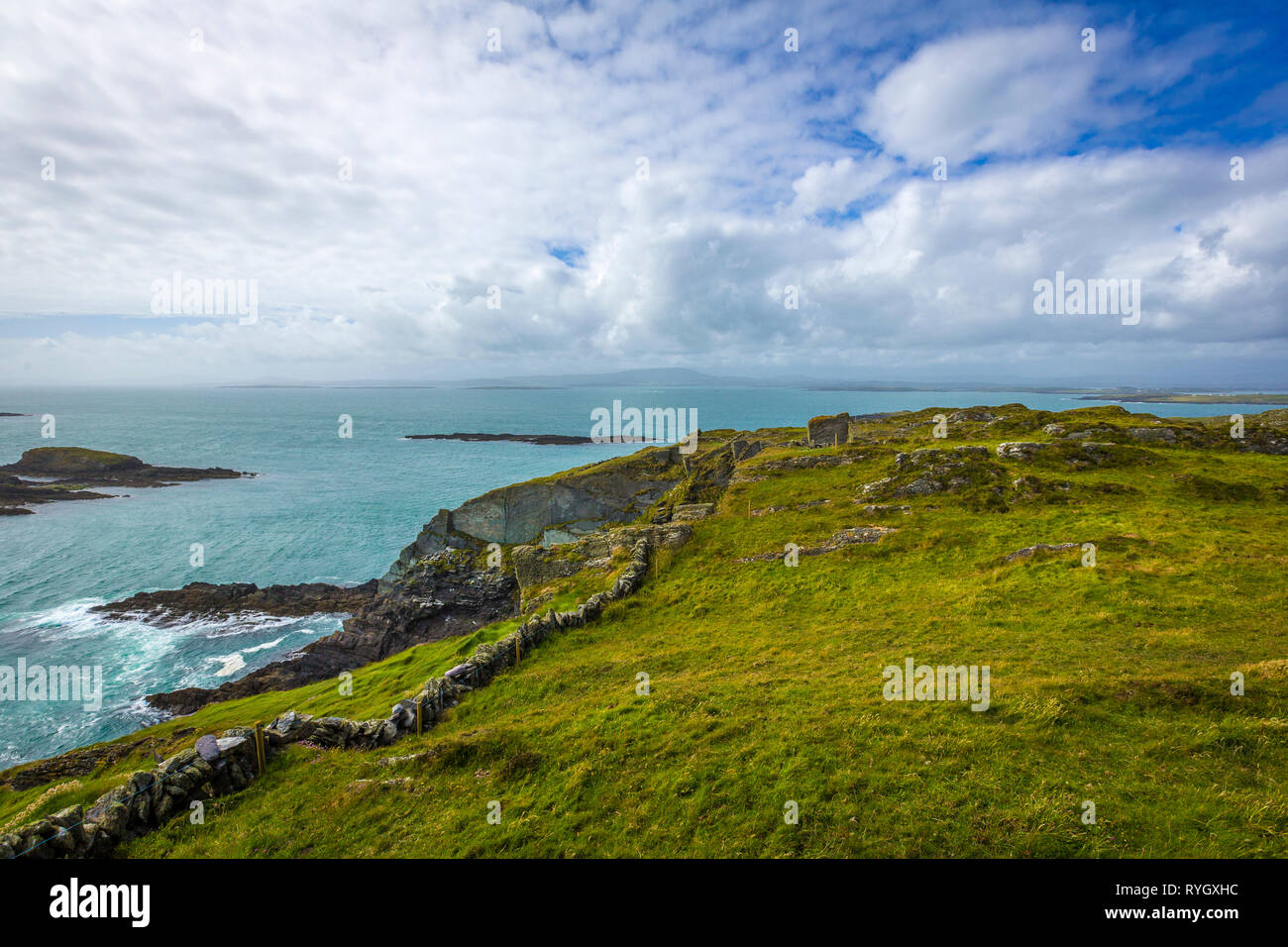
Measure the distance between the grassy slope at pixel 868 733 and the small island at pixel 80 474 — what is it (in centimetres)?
11355

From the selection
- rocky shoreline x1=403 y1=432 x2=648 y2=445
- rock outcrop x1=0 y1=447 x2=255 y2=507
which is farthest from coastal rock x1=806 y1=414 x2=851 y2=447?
rock outcrop x1=0 y1=447 x2=255 y2=507

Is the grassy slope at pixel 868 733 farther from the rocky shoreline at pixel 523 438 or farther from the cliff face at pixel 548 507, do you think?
the rocky shoreline at pixel 523 438

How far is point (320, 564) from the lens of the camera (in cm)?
6462

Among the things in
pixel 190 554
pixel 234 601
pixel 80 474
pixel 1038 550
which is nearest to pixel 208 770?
pixel 1038 550

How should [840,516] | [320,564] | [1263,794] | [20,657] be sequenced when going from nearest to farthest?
[1263,794]
[840,516]
[20,657]
[320,564]

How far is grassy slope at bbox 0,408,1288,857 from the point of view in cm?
950

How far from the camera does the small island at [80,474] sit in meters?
95.4

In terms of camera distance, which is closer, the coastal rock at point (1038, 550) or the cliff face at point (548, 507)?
the coastal rock at point (1038, 550)

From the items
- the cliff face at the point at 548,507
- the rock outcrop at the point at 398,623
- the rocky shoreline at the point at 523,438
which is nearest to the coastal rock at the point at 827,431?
the cliff face at the point at 548,507

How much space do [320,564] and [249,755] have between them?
5811 centimetres

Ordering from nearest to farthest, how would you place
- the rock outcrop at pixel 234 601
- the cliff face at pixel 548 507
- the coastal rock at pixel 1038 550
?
1. the coastal rock at pixel 1038 550
2. the rock outcrop at pixel 234 601
3. the cliff face at pixel 548 507

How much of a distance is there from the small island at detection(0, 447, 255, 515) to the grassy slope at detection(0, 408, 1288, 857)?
114m
